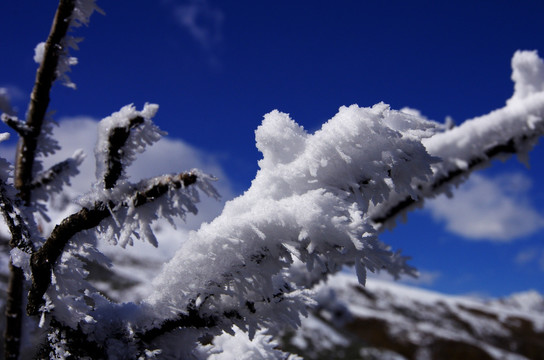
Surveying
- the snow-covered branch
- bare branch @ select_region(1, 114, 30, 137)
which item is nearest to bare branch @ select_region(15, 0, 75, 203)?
bare branch @ select_region(1, 114, 30, 137)

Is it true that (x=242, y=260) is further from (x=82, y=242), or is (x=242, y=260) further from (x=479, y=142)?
(x=479, y=142)

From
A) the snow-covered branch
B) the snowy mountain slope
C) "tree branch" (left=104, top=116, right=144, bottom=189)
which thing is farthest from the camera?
the snowy mountain slope

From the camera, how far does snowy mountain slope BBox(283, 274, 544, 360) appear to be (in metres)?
22.1

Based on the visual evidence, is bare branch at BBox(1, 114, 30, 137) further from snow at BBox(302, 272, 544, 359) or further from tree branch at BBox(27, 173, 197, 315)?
snow at BBox(302, 272, 544, 359)

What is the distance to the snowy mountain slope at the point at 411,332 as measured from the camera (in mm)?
22094

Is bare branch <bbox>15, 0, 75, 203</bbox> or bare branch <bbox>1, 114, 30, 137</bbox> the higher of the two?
bare branch <bbox>15, 0, 75, 203</bbox>

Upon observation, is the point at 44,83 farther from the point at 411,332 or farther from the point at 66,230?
the point at 411,332

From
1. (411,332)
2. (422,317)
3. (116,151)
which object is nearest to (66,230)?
(116,151)

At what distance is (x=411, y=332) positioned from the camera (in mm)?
31375

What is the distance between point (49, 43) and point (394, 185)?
2.07 ft

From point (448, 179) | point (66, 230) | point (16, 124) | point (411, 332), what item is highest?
point (411, 332)

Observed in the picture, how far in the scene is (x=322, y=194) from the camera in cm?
68

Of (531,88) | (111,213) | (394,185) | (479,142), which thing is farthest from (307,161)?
(531,88)

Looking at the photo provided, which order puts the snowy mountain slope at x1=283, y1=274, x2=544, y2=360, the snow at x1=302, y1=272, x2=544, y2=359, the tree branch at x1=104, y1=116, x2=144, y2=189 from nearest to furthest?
the tree branch at x1=104, y1=116, x2=144, y2=189, the snowy mountain slope at x1=283, y1=274, x2=544, y2=360, the snow at x1=302, y1=272, x2=544, y2=359
